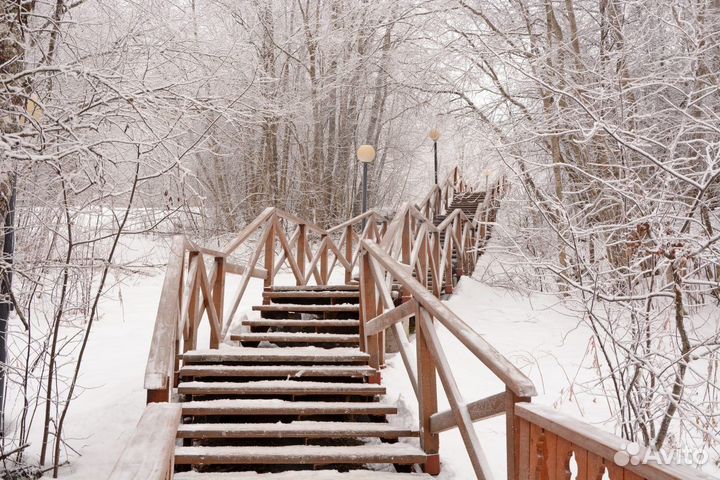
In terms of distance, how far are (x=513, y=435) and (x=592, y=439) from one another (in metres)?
0.66

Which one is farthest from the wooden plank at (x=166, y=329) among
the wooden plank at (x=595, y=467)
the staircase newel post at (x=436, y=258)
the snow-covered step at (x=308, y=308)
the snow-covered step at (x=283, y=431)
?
the staircase newel post at (x=436, y=258)

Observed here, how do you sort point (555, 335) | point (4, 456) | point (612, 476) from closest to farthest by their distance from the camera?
point (612, 476), point (4, 456), point (555, 335)

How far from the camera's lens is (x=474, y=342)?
8.95 feet

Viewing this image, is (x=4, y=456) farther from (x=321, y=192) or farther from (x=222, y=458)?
(x=321, y=192)

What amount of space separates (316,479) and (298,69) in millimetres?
13497

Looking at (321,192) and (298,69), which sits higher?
(298,69)

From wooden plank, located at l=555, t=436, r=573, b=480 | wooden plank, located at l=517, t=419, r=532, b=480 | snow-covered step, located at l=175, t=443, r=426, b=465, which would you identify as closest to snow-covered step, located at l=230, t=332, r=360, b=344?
snow-covered step, located at l=175, t=443, r=426, b=465

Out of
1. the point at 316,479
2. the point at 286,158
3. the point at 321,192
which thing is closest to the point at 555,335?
the point at 316,479

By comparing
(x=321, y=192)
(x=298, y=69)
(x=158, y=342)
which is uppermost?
(x=298, y=69)

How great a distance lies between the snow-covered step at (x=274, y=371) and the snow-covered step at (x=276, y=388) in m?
0.15

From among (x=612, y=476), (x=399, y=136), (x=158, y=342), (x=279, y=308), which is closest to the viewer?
(x=612, y=476)

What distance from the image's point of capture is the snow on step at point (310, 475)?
3.14 metres

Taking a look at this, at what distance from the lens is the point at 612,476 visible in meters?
1.66

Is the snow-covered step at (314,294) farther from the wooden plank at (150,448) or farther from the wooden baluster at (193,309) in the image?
the wooden plank at (150,448)
